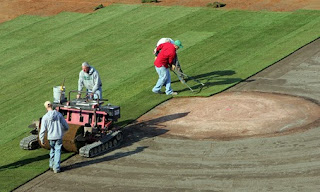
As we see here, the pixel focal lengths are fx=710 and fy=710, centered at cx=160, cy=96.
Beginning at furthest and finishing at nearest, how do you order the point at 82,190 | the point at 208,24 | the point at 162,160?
the point at 208,24 < the point at 162,160 < the point at 82,190

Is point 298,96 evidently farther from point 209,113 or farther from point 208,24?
point 208,24

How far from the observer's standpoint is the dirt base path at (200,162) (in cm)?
1978

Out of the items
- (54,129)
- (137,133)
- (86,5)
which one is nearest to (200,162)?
(137,133)

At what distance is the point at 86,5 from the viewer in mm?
45906

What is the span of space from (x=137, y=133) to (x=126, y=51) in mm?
12112

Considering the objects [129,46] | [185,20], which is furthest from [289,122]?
[185,20]

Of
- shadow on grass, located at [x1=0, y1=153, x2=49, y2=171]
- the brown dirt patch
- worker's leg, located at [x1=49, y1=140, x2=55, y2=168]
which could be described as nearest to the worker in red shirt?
shadow on grass, located at [x1=0, y1=153, x2=49, y2=171]

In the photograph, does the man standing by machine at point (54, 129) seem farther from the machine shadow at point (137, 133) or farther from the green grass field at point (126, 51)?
the green grass field at point (126, 51)

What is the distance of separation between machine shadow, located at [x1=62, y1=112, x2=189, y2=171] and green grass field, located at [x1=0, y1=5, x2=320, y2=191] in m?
0.66

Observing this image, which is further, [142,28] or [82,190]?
[142,28]

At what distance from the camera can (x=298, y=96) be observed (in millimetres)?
27359

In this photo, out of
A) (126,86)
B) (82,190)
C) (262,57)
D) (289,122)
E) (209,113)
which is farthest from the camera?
(262,57)

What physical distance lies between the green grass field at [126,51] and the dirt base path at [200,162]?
4.34 ft

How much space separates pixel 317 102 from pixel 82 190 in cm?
1069
